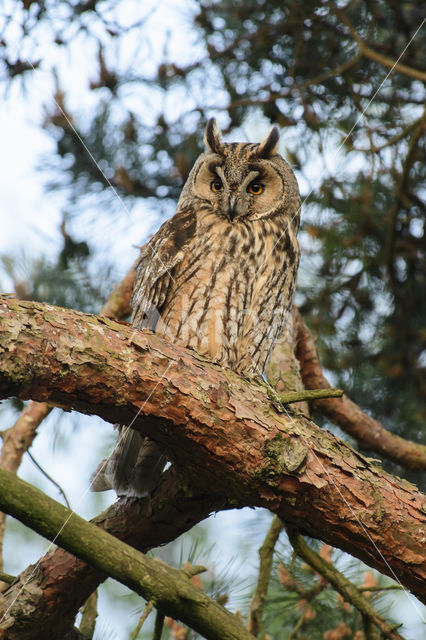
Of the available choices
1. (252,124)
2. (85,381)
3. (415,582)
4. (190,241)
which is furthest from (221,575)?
(252,124)

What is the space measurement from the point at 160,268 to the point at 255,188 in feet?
1.64

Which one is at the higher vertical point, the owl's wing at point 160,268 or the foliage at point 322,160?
the foliage at point 322,160

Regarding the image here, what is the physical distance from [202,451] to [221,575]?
112 cm

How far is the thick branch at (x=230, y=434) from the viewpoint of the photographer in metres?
1.25

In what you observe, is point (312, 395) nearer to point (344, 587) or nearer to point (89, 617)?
point (344, 587)

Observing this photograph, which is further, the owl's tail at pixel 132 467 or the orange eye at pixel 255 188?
the orange eye at pixel 255 188

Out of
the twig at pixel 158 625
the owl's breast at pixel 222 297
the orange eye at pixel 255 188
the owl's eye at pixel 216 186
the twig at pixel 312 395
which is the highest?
the orange eye at pixel 255 188

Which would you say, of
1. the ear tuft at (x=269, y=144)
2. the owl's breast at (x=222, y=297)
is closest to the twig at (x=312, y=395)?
the owl's breast at (x=222, y=297)

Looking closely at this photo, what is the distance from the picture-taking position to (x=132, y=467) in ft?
5.89

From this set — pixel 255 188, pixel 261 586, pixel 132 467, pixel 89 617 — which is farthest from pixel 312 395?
pixel 255 188

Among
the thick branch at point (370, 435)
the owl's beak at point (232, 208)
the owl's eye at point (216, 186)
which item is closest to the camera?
the owl's beak at point (232, 208)

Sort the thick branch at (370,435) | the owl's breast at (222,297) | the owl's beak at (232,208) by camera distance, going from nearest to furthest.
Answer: the owl's breast at (222,297)
the owl's beak at (232,208)
the thick branch at (370,435)

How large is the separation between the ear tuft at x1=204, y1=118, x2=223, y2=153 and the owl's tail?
1064 mm

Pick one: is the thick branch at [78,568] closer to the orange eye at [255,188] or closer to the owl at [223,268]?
the owl at [223,268]
